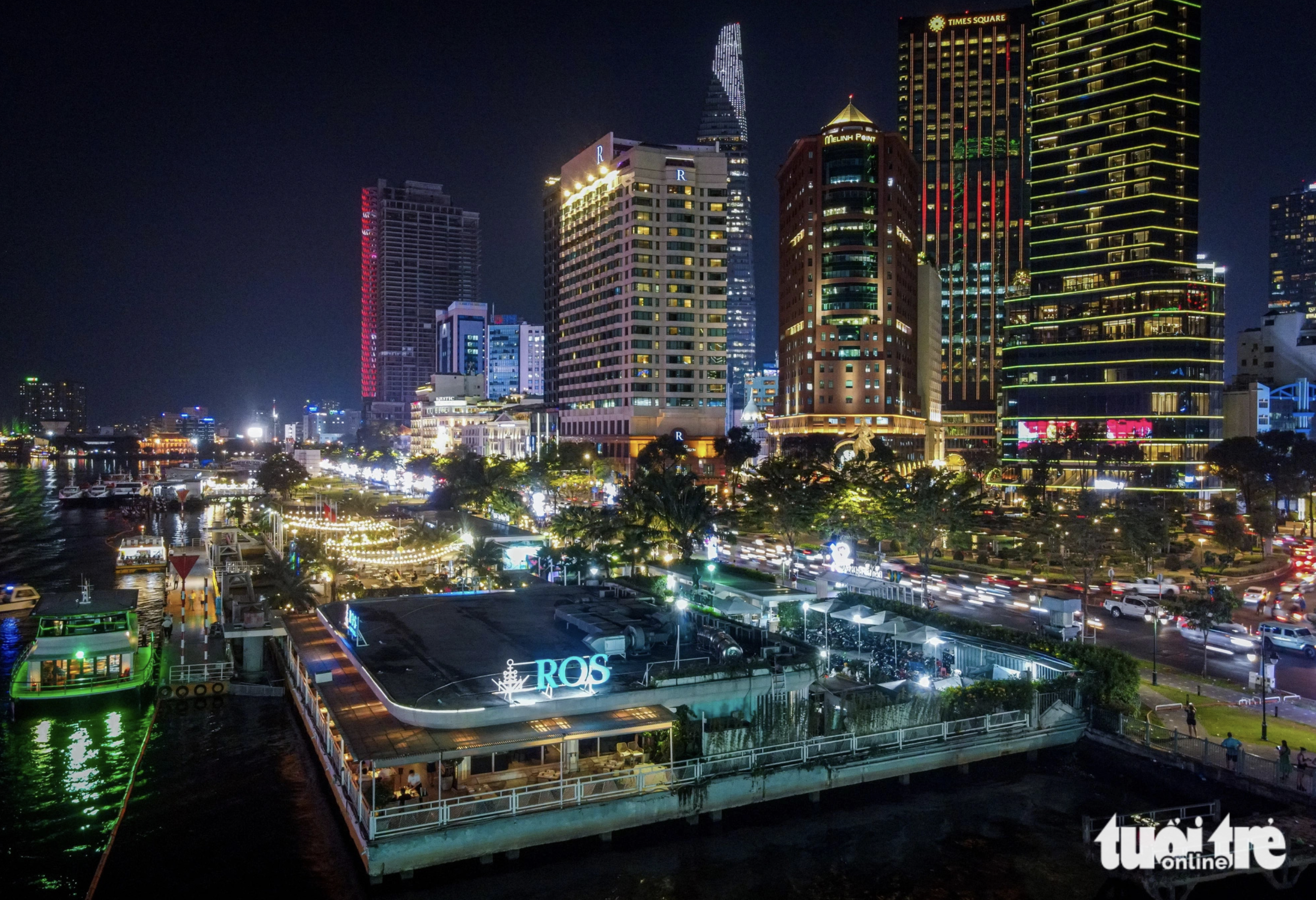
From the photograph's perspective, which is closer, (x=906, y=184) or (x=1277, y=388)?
(x=1277, y=388)

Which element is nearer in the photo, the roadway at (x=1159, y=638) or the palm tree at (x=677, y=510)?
the roadway at (x=1159, y=638)

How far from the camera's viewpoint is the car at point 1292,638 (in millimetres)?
44219

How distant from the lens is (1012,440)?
15412cm

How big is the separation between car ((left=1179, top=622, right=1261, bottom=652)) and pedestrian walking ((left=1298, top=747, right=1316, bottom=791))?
16880 mm

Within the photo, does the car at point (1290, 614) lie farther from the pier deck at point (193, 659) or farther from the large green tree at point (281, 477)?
the large green tree at point (281, 477)

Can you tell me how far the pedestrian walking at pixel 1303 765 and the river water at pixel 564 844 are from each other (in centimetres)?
160

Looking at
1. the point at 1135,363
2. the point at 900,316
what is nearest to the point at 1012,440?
the point at 1135,363

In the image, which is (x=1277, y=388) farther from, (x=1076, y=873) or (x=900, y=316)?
(x=1076, y=873)

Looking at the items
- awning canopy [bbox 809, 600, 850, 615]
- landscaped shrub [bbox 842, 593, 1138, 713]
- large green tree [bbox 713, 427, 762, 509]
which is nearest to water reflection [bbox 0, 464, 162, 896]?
awning canopy [bbox 809, 600, 850, 615]

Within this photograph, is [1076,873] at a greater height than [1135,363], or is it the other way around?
[1135,363]

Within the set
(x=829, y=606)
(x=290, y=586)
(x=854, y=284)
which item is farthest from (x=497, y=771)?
(x=854, y=284)

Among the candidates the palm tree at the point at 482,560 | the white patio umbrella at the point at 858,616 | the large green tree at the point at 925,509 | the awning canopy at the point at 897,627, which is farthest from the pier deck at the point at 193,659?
the large green tree at the point at 925,509

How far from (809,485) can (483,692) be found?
5971 cm

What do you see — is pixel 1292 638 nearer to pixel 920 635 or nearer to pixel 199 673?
pixel 920 635
